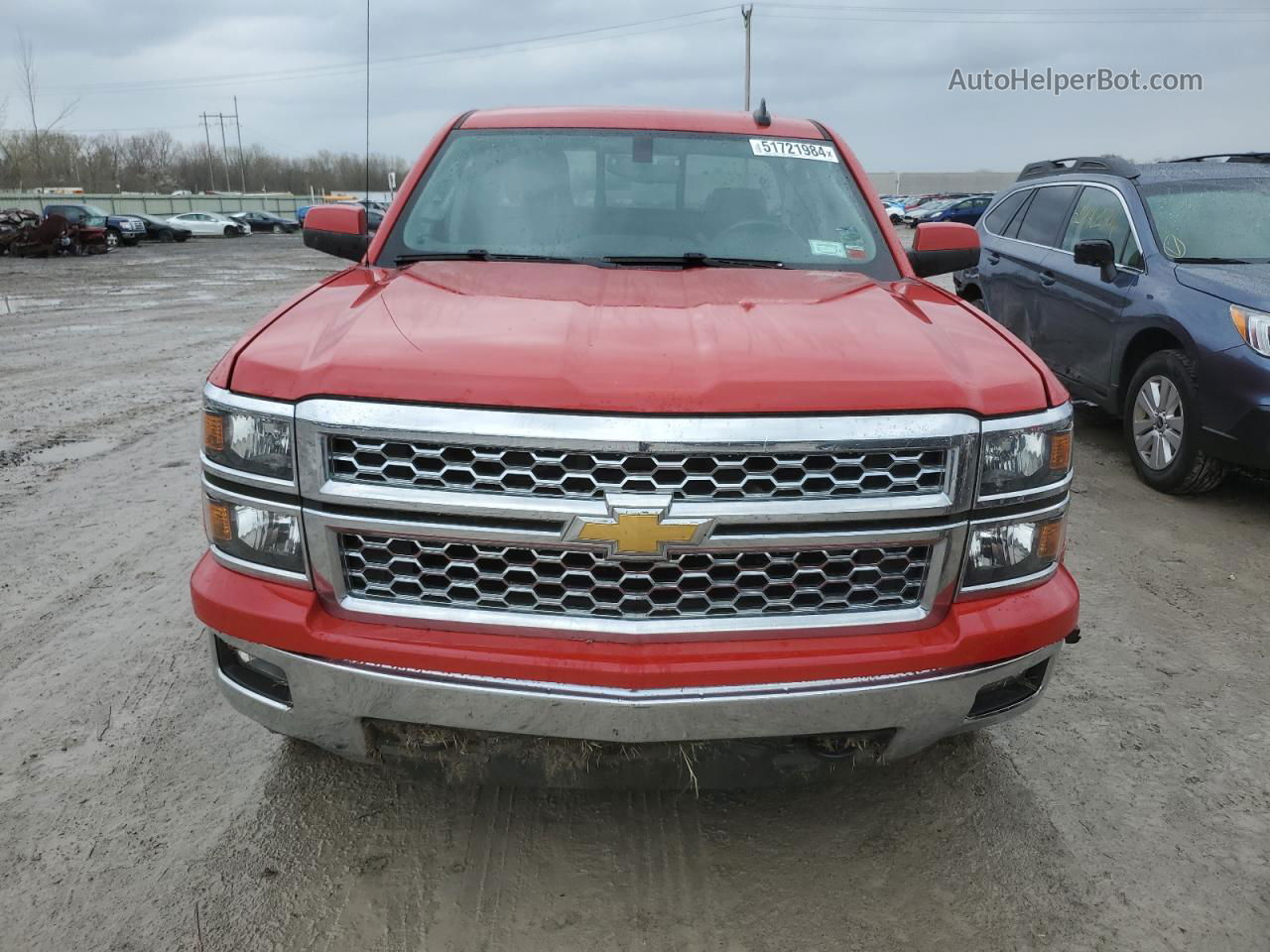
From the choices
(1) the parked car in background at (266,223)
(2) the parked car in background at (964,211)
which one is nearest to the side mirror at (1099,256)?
(2) the parked car in background at (964,211)

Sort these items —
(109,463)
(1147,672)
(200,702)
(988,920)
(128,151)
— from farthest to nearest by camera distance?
(128,151) → (109,463) → (1147,672) → (200,702) → (988,920)

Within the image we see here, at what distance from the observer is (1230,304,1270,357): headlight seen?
486 centimetres

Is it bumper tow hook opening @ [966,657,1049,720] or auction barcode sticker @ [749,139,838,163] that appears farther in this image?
auction barcode sticker @ [749,139,838,163]

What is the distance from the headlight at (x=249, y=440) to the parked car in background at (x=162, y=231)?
42.6m

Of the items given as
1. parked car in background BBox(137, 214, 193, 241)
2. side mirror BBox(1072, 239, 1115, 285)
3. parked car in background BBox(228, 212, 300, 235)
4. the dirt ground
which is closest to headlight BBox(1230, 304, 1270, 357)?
side mirror BBox(1072, 239, 1115, 285)

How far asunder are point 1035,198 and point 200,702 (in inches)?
267

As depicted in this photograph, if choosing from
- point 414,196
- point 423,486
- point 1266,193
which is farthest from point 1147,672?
point 1266,193

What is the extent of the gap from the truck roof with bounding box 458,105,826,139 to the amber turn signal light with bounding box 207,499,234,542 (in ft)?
6.80

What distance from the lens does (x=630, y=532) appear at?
197 centimetres

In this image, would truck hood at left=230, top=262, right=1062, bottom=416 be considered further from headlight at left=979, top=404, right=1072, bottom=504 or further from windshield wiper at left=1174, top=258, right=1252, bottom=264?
windshield wiper at left=1174, top=258, right=1252, bottom=264

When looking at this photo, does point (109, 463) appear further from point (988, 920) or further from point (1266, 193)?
point (1266, 193)

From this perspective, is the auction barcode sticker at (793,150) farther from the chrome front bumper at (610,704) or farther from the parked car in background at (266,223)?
the parked car in background at (266,223)

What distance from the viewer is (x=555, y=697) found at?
1.99 metres

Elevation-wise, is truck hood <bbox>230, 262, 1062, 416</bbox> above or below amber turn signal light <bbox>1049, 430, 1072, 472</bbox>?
above
